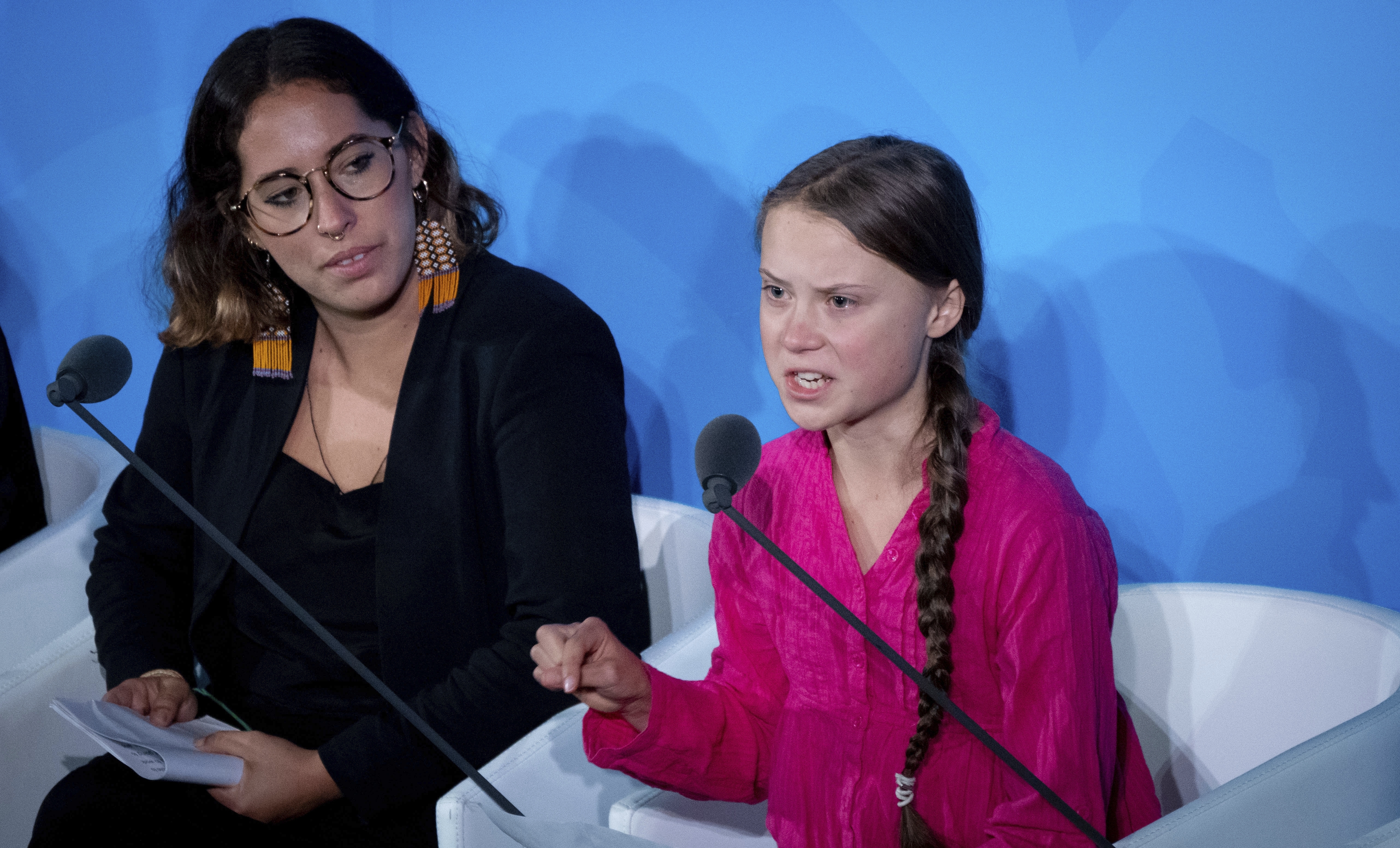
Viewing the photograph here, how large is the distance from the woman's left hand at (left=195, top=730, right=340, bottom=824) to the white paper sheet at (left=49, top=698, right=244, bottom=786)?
0.01 m

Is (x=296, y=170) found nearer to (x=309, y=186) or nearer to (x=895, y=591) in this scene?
(x=309, y=186)

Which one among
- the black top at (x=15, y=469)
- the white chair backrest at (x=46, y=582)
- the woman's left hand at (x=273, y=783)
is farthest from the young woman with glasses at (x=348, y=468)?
the black top at (x=15, y=469)

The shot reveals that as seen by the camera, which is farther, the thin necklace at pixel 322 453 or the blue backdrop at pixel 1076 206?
the thin necklace at pixel 322 453

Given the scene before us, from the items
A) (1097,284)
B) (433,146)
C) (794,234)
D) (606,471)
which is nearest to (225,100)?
(433,146)

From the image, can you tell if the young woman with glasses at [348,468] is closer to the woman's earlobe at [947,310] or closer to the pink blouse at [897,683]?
the pink blouse at [897,683]

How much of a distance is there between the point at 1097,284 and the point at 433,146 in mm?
890

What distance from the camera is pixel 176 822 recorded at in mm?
1363

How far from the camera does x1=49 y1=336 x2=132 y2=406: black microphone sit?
45.4 inches

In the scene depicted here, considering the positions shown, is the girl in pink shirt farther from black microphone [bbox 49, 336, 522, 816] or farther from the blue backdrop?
the blue backdrop

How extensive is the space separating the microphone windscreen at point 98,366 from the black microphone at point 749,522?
24.2 inches

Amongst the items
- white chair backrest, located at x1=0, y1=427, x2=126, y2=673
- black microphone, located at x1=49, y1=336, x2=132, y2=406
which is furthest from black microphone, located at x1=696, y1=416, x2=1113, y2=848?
white chair backrest, located at x1=0, y1=427, x2=126, y2=673

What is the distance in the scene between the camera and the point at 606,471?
1.43 metres

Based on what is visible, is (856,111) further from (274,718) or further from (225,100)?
(274,718)

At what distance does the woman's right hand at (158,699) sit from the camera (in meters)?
1.48
